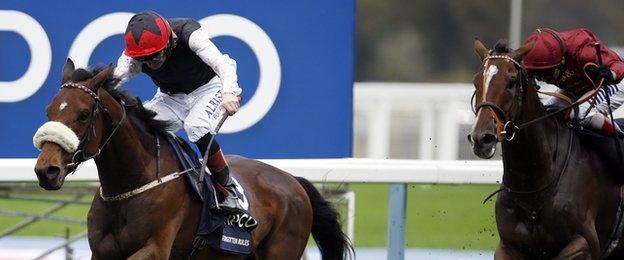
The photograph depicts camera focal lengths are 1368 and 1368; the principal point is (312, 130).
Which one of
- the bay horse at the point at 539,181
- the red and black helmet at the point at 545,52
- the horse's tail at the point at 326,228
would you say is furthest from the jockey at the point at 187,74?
the red and black helmet at the point at 545,52

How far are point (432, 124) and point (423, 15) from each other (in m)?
11.8

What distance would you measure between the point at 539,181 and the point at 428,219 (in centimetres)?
753

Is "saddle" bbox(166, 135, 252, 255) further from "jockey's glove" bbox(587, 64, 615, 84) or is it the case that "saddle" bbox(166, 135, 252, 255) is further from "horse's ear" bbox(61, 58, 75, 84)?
"jockey's glove" bbox(587, 64, 615, 84)

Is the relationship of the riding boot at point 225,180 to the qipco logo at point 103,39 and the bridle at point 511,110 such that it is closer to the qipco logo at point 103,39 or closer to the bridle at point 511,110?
the bridle at point 511,110

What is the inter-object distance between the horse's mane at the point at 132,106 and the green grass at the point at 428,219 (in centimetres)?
420

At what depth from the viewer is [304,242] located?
6871 mm

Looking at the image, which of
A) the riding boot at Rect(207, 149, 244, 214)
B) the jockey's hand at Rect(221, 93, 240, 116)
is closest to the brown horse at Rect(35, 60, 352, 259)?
the riding boot at Rect(207, 149, 244, 214)

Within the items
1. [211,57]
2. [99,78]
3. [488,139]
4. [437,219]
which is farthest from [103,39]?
[437,219]

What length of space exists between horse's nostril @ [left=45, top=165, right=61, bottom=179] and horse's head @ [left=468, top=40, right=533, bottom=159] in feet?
5.65

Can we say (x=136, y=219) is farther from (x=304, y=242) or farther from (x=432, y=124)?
(x=432, y=124)

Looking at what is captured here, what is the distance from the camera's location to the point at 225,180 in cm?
623

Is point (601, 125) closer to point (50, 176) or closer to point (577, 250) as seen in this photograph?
point (577, 250)

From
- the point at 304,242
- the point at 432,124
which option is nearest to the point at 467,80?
the point at 432,124

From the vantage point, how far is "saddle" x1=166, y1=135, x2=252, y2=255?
616cm
